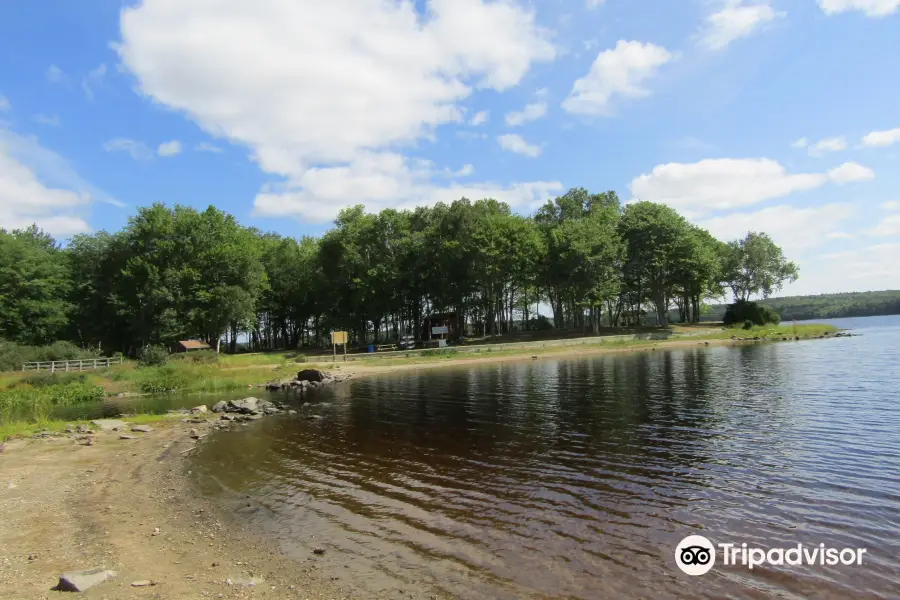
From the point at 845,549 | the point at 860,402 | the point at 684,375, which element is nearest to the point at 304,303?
the point at 684,375

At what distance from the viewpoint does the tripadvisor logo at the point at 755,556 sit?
8.27 m

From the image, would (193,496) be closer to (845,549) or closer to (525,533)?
(525,533)

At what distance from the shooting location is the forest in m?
68.8

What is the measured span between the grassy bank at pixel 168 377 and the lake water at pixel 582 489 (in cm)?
1614

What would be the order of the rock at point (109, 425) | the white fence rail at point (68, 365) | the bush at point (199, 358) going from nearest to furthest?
the rock at point (109, 425)
the white fence rail at point (68, 365)
the bush at point (199, 358)

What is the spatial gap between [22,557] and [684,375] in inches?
1401

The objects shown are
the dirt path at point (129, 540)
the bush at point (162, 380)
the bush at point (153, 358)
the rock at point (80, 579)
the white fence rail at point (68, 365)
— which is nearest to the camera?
the rock at point (80, 579)

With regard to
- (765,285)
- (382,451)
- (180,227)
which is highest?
(180,227)

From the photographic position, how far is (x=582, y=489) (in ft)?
40.2

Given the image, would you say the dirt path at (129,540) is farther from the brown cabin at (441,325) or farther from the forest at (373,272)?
the brown cabin at (441,325)

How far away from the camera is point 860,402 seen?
2089cm

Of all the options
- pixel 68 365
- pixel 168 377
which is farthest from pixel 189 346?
pixel 168 377

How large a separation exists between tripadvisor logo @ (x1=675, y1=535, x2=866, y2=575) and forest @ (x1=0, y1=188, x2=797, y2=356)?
6704 cm

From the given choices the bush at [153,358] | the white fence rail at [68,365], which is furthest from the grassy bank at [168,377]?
the white fence rail at [68,365]
